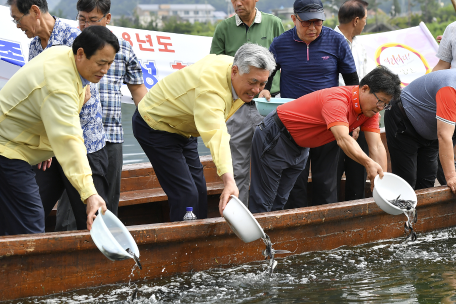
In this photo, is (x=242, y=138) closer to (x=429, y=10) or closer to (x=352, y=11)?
(x=352, y=11)

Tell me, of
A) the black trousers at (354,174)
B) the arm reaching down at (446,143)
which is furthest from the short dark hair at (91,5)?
the arm reaching down at (446,143)

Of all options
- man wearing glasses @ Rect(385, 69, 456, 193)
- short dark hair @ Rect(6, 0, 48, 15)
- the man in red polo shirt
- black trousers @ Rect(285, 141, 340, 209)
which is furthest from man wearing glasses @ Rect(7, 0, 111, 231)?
man wearing glasses @ Rect(385, 69, 456, 193)

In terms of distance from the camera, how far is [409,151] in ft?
14.9

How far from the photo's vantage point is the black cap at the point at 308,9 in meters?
4.28

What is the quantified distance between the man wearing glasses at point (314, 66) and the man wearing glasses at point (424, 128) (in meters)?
0.48

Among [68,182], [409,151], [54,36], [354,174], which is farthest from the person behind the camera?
[354,174]

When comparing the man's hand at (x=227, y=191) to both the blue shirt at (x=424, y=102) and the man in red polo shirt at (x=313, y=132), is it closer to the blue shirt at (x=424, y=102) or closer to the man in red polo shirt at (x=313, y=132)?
the man in red polo shirt at (x=313, y=132)

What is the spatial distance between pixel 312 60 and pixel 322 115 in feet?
3.01

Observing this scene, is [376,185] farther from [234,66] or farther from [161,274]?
[161,274]

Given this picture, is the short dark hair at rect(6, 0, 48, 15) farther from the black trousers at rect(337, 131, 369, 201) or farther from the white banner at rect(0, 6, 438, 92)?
the black trousers at rect(337, 131, 369, 201)

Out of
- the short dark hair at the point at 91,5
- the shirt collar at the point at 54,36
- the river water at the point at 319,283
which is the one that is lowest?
the river water at the point at 319,283

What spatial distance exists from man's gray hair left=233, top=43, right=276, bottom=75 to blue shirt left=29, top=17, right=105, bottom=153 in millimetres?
1027

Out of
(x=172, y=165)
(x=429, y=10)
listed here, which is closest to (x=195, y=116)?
(x=172, y=165)

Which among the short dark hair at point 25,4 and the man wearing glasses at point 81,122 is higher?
the short dark hair at point 25,4
